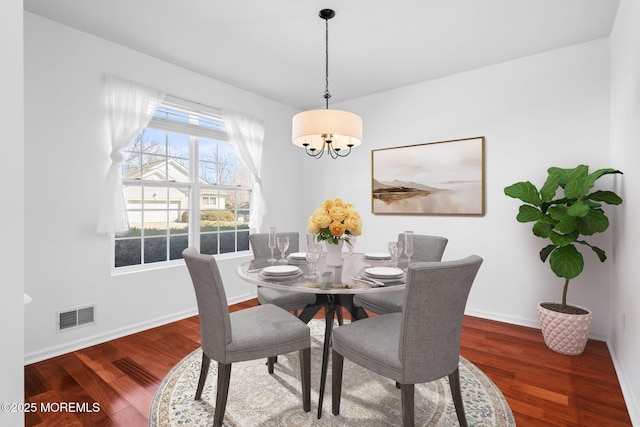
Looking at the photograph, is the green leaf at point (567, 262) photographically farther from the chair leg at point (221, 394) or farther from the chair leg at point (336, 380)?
the chair leg at point (221, 394)

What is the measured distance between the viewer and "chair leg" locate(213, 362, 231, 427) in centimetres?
164

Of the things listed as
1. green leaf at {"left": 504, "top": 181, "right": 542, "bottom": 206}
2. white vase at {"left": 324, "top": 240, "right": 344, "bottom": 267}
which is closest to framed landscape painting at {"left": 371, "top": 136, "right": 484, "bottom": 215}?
green leaf at {"left": 504, "top": 181, "right": 542, "bottom": 206}

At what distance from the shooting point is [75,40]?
8.98 ft

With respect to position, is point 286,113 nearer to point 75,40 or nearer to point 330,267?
point 75,40

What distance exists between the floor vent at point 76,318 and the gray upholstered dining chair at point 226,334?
1.55 metres

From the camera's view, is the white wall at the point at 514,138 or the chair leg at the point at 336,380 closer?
the chair leg at the point at 336,380

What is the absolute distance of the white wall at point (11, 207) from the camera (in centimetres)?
95

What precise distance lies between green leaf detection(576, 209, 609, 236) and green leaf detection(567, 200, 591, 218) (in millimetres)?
101

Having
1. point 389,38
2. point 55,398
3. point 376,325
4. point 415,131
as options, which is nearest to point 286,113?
point 415,131

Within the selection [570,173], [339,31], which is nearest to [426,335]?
[570,173]

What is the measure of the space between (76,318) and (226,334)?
1942 mm

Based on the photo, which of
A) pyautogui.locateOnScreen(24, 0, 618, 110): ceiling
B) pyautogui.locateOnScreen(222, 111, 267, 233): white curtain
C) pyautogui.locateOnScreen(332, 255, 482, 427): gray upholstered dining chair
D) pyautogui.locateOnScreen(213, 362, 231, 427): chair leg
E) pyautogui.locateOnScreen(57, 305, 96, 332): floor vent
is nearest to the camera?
pyautogui.locateOnScreen(332, 255, 482, 427): gray upholstered dining chair

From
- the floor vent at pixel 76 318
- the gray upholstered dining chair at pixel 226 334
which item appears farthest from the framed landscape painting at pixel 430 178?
the floor vent at pixel 76 318

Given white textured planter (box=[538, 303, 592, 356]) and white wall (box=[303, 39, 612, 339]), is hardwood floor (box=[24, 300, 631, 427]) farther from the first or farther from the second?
white wall (box=[303, 39, 612, 339])
